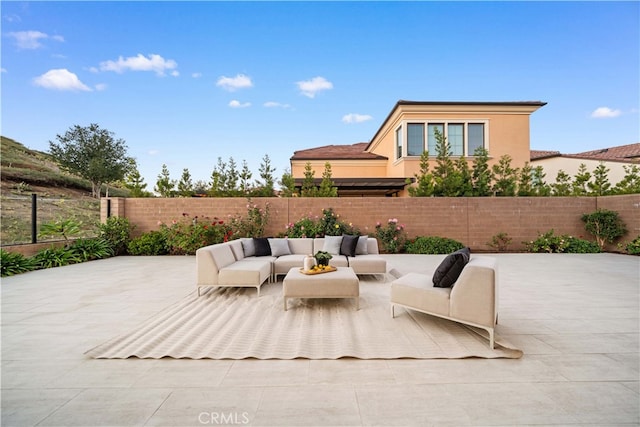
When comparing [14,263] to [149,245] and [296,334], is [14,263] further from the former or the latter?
[296,334]

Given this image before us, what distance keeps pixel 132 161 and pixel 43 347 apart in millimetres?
17283

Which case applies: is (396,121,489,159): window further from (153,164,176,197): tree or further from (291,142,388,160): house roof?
(153,164,176,197): tree

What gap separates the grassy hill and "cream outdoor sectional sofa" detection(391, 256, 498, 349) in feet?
32.9

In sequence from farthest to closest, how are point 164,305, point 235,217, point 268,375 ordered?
1. point 235,217
2. point 164,305
3. point 268,375

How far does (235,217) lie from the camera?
32.7 feet

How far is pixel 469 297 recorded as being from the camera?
3.01 meters

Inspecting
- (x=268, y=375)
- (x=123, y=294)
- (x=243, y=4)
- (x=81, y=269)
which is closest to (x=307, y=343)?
(x=268, y=375)

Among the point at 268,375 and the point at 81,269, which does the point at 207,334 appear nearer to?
the point at 268,375

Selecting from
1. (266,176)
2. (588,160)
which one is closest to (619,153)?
(588,160)

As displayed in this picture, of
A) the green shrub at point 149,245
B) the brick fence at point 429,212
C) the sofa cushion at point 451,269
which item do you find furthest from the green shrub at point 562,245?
the green shrub at point 149,245

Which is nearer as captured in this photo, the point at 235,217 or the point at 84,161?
the point at 235,217

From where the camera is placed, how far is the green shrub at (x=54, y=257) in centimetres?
733
